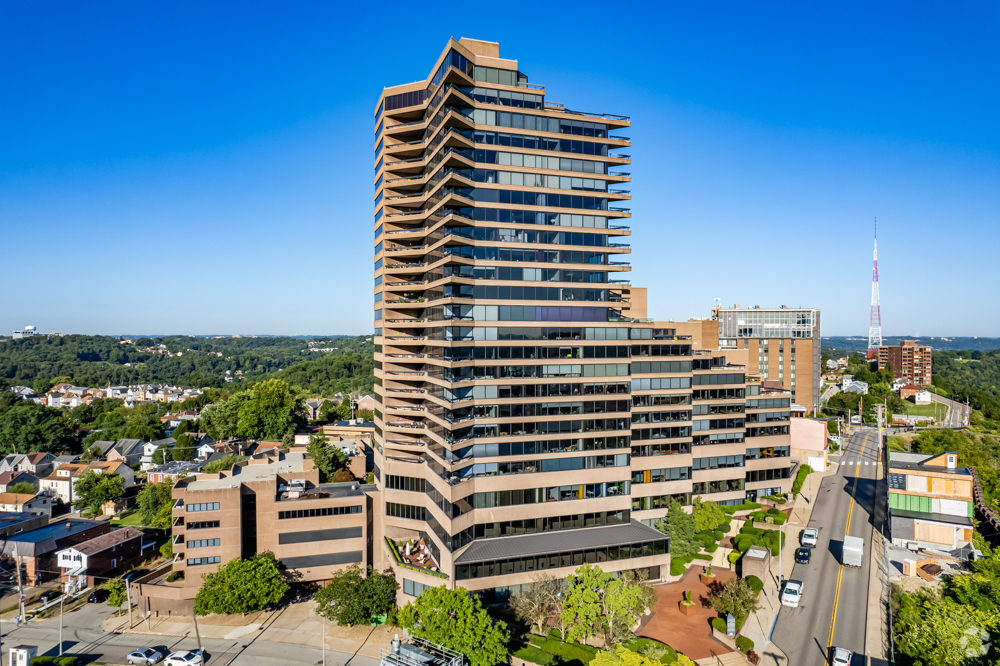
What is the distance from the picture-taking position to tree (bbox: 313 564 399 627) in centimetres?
6016

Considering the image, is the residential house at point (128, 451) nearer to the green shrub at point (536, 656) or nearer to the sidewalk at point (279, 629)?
the sidewalk at point (279, 629)

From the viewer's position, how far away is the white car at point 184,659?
5497 centimetres

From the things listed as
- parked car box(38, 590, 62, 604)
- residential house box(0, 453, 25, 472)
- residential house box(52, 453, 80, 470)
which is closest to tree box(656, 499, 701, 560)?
parked car box(38, 590, 62, 604)

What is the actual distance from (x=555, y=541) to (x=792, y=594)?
26.1 m

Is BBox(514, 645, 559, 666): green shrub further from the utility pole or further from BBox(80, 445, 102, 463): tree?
BBox(80, 445, 102, 463): tree

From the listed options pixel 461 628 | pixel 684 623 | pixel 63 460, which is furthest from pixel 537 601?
pixel 63 460

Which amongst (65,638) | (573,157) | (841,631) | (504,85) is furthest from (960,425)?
(65,638)

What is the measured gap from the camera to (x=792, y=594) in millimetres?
60594

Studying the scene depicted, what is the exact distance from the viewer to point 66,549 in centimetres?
7762

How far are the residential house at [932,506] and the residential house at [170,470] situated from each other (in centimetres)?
12454

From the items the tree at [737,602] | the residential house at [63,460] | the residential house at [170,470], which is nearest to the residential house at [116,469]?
the residential house at [170,470]

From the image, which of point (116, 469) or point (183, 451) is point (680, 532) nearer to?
point (116, 469)

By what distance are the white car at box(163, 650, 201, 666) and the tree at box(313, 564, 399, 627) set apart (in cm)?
1215

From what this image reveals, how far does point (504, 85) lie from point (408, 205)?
65.2ft
